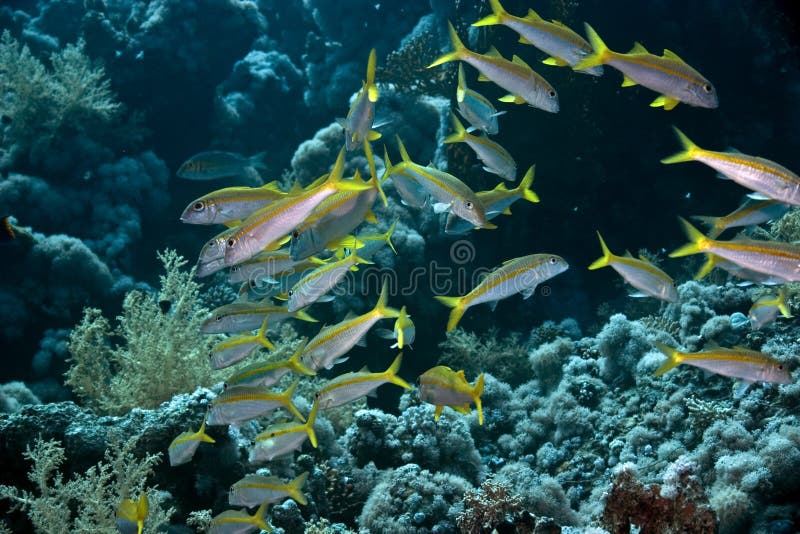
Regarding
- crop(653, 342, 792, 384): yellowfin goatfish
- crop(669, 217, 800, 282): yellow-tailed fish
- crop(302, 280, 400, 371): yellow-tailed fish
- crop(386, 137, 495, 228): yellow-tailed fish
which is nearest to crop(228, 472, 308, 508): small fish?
crop(302, 280, 400, 371): yellow-tailed fish

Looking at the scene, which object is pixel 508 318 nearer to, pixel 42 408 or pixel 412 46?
pixel 412 46

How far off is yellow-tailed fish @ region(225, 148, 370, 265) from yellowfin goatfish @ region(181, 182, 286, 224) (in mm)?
664

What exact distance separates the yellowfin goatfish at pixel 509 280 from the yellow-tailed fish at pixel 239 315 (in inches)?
56.0

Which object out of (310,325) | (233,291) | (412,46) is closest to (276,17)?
(412,46)

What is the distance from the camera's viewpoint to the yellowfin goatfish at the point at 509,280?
358cm

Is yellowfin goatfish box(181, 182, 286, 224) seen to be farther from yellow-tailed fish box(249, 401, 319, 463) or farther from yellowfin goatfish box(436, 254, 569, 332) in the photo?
yellow-tailed fish box(249, 401, 319, 463)

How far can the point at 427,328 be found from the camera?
8852 millimetres

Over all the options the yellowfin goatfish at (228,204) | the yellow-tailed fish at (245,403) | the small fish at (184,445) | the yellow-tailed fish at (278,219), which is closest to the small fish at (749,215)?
the yellow-tailed fish at (278,219)

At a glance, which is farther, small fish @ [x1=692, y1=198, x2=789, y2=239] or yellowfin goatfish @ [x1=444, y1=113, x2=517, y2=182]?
yellowfin goatfish @ [x1=444, y1=113, x2=517, y2=182]

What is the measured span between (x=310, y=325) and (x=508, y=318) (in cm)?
388

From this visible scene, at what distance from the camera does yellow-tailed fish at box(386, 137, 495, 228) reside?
3809 mm

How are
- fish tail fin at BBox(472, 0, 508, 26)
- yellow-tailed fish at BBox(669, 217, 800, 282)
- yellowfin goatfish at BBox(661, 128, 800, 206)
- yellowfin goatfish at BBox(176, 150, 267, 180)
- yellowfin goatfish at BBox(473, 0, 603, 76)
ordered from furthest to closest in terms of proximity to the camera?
yellowfin goatfish at BBox(176, 150, 267, 180), fish tail fin at BBox(472, 0, 508, 26), yellowfin goatfish at BBox(473, 0, 603, 76), yellow-tailed fish at BBox(669, 217, 800, 282), yellowfin goatfish at BBox(661, 128, 800, 206)

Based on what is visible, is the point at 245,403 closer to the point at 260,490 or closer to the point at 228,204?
the point at 260,490

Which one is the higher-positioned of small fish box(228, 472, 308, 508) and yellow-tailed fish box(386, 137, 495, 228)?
yellow-tailed fish box(386, 137, 495, 228)
